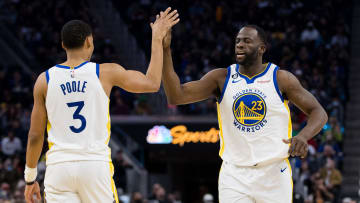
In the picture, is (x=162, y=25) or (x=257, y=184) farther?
(x=162, y=25)

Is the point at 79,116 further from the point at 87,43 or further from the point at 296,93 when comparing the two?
the point at 296,93

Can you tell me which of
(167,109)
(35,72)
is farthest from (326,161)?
(35,72)

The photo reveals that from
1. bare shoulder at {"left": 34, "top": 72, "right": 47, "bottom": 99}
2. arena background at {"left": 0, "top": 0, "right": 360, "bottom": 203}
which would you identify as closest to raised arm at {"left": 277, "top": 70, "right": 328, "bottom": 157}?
bare shoulder at {"left": 34, "top": 72, "right": 47, "bottom": 99}

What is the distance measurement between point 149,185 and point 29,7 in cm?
899

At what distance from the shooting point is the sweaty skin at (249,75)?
5629 millimetres

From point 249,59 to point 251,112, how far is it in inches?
19.7

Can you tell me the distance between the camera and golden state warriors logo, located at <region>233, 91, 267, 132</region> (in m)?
5.58

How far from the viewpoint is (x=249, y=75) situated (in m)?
5.77

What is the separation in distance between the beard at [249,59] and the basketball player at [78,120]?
3.48 feet

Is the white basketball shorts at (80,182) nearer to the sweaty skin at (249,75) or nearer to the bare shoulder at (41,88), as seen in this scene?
the bare shoulder at (41,88)

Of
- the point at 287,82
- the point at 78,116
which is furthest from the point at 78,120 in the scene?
the point at 287,82

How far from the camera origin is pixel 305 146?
16.8 feet

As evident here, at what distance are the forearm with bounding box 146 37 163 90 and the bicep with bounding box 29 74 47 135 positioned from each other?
830 millimetres

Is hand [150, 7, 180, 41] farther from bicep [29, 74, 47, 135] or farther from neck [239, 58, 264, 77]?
bicep [29, 74, 47, 135]
